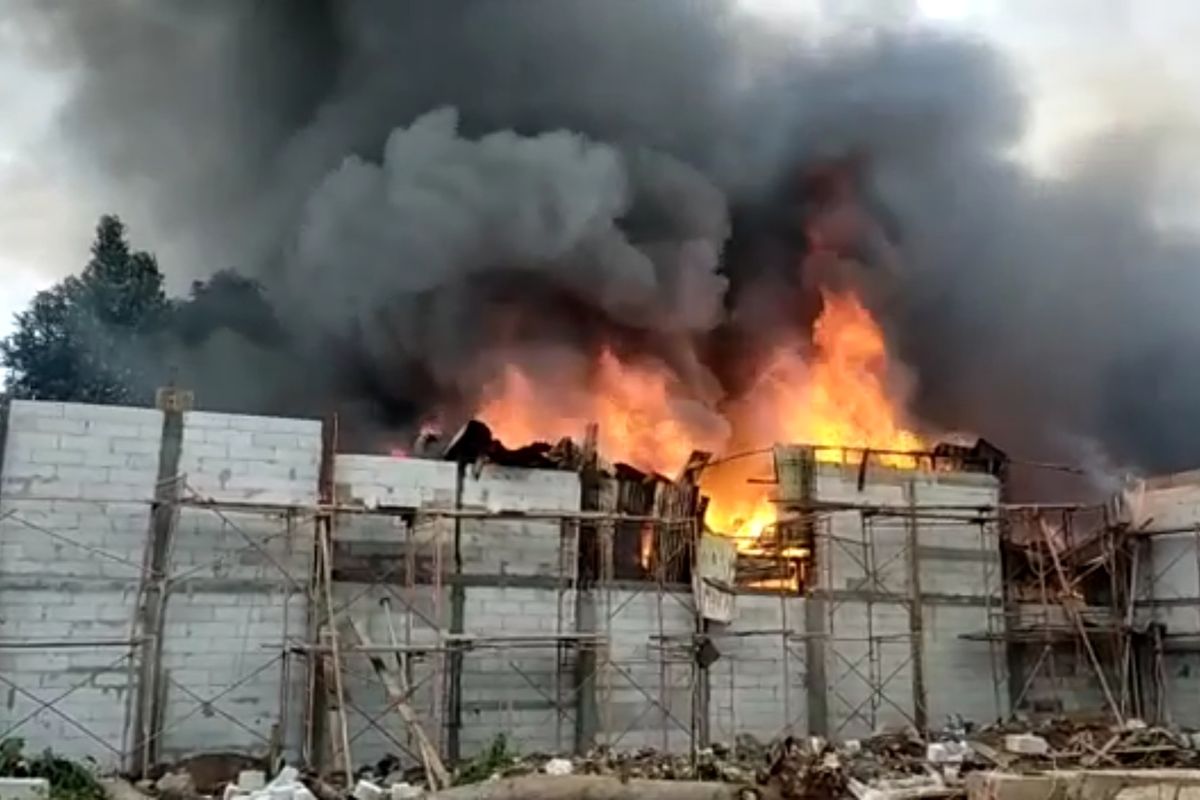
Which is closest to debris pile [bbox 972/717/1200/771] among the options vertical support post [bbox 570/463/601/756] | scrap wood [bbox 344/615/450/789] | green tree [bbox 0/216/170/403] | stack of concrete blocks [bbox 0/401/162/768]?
vertical support post [bbox 570/463/601/756]

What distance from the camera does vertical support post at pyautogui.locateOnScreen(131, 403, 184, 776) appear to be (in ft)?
45.3

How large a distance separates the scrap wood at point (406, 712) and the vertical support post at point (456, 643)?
55 centimetres

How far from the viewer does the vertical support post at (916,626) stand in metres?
18.3

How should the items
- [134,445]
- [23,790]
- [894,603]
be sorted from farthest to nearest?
[894,603]
[134,445]
[23,790]

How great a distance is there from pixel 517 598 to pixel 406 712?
8.30 ft

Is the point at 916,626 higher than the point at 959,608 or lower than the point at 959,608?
lower

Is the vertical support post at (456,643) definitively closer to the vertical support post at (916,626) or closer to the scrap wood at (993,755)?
the scrap wood at (993,755)

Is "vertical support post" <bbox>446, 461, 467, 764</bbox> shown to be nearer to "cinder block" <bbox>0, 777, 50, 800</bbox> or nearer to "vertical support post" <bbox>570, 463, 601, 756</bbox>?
"vertical support post" <bbox>570, 463, 601, 756</bbox>

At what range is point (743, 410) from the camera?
95.9ft

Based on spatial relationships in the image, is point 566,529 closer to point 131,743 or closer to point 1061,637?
point 131,743

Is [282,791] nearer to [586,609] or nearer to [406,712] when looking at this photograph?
[406,712]

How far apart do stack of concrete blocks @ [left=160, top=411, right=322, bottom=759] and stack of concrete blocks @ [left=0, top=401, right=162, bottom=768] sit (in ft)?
1.71

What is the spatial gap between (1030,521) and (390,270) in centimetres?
1484

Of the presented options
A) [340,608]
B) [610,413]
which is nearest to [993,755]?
[340,608]
